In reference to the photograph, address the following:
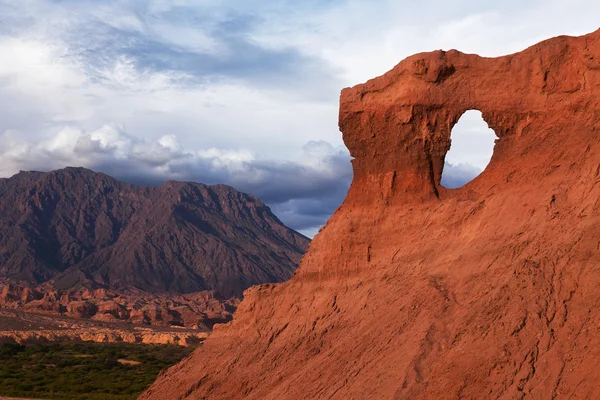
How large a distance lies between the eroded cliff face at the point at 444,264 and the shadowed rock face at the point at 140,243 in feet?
426

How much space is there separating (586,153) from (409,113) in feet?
14.8

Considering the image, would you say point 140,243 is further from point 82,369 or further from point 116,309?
point 82,369

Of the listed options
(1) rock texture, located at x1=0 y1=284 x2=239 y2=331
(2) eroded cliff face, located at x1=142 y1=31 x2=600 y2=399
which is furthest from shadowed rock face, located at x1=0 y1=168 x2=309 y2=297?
(2) eroded cliff face, located at x1=142 y1=31 x2=600 y2=399

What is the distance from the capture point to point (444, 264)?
59.5 ft

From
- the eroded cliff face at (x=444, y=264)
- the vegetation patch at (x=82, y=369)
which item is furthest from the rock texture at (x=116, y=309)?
the eroded cliff face at (x=444, y=264)

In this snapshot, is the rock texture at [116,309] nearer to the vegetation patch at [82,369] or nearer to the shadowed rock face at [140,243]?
the vegetation patch at [82,369]

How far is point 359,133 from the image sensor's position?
21844 mm

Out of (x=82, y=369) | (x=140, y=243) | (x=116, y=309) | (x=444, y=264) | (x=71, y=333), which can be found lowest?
(x=82, y=369)

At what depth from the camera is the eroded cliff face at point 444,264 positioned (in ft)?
49.6

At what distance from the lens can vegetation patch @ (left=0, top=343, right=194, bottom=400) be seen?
37.6 meters

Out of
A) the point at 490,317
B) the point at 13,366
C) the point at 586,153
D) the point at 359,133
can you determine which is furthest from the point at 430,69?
the point at 13,366

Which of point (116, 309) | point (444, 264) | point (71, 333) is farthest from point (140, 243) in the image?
point (444, 264)

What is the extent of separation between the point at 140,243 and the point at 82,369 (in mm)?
120999

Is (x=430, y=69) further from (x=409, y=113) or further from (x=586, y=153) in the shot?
(x=586, y=153)
